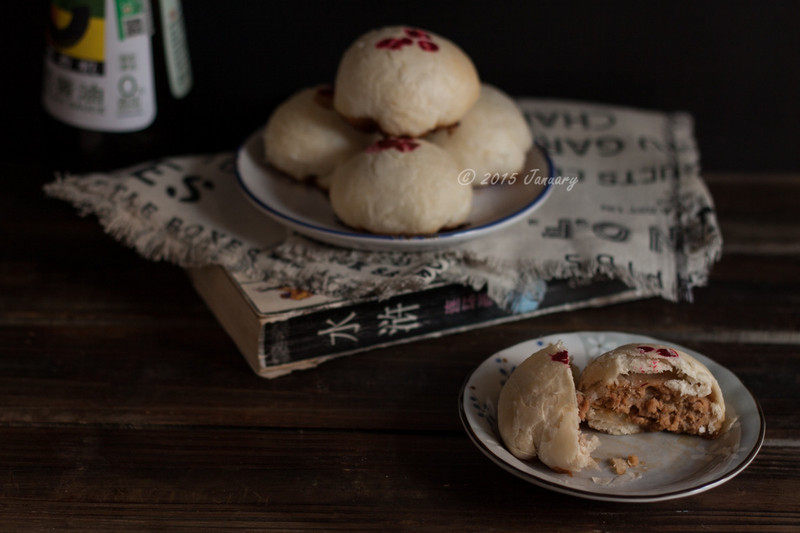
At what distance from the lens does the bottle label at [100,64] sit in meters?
1.00

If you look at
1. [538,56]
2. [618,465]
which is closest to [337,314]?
[618,465]

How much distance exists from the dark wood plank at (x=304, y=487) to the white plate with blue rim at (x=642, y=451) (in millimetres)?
26

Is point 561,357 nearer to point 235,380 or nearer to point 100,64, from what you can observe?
point 235,380

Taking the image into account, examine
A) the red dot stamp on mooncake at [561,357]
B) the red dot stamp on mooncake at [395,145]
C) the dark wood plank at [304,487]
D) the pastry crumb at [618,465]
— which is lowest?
the dark wood plank at [304,487]

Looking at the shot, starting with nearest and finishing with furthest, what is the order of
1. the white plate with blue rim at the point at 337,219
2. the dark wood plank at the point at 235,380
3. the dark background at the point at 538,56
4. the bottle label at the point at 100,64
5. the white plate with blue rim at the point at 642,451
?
1. the white plate with blue rim at the point at 642,451
2. the dark wood plank at the point at 235,380
3. the white plate with blue rim at the point at 337,219
4. the bottle label at the point at 100,64
5. the dark background at the point at 538,56

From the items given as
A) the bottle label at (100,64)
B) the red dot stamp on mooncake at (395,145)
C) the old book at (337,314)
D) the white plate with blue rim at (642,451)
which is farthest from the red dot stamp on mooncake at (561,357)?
the bottle label at (100,64)

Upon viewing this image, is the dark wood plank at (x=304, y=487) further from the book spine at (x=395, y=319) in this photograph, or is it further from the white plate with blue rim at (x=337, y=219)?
the white plate with blue rim at (x=337, y=219)

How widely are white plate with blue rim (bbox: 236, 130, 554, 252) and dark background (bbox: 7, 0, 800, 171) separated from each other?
0.21m

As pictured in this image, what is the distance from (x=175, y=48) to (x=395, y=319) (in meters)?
0.50

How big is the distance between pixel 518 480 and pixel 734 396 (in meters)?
0.20

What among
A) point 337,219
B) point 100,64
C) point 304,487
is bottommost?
point 304,487

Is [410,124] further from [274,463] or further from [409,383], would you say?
[274,463]

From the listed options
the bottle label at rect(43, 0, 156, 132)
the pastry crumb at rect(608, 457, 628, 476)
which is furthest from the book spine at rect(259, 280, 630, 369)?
the bottle label at rect(43, 0, 156, 132)

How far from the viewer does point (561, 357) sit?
0.68 metres
